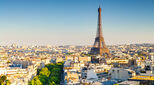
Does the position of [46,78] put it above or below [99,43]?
below

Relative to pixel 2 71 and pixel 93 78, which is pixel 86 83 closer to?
pixel 93 78

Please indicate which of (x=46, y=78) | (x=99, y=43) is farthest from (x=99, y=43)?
(x=46, y=78)

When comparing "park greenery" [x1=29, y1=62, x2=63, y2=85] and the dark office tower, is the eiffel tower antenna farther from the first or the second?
"park greenery" [x1=29, y1=62, x2=63, y2=85]

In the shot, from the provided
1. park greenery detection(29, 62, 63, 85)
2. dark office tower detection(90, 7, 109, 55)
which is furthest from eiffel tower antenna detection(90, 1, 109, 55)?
park greenery detection(29, 62, 63, 85)

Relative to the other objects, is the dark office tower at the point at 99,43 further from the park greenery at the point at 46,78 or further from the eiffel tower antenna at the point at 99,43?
the park greenery at the point at 46,78

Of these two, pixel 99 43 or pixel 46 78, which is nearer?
pixel 46 78

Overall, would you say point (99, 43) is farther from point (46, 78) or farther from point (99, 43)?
point (46, 78)

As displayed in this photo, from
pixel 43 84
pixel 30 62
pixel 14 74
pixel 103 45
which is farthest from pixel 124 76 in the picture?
pixel 103 45

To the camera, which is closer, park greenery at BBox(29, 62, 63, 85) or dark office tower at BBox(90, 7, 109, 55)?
park greenery at BBox(29, 62, 63, 85)

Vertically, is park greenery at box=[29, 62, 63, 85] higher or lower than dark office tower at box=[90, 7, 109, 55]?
lower

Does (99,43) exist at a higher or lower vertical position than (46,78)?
higher

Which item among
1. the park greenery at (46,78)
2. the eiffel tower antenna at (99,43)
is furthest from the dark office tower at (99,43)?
the park greenery at (46,78)
